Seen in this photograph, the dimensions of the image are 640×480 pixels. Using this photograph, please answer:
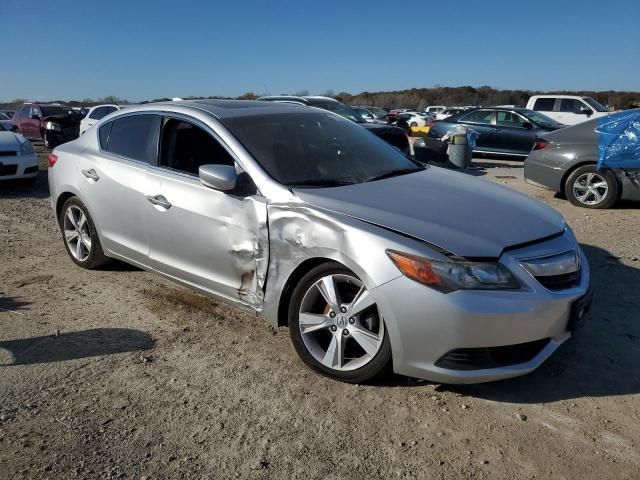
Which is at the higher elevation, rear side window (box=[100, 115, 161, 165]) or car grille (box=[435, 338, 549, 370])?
rear side window (box=[100, 115, 161, 165])

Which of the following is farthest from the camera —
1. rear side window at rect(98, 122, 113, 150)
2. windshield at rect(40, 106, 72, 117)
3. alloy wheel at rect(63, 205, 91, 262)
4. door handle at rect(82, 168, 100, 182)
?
windshield at rect(40, 106, 72, 117)

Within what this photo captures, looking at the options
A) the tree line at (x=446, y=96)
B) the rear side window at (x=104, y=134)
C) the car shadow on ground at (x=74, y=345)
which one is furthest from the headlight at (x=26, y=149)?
the tree line at (x=446, y=96)

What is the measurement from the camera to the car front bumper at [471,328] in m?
2.72

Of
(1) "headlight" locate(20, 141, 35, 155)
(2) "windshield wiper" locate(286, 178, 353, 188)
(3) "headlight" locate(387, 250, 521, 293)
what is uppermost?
(2) "windshield wiper" locate(286, 178, 353, 188)

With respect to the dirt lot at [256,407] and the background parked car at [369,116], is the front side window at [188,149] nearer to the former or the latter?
the dirt lot at [256,407]

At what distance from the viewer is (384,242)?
2.89 metres

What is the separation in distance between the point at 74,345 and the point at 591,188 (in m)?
7.05

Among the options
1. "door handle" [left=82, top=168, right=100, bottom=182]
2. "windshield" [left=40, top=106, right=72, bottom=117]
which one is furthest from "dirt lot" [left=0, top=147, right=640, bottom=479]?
"windshield" [left=40, top=106, right=72, bottom=117]

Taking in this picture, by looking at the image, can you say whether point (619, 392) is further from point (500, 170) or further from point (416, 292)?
point (500, 170)

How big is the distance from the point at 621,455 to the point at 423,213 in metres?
1.51

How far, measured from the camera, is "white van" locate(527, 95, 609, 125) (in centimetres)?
1903

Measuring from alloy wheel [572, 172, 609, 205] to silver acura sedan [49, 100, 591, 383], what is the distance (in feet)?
15.2

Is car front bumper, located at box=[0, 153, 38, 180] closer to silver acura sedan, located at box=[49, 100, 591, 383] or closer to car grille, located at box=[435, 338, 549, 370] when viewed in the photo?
silver acura sedan, located at box=[49, 100, 591, 383]

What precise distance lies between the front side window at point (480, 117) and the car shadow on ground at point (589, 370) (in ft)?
37.2
